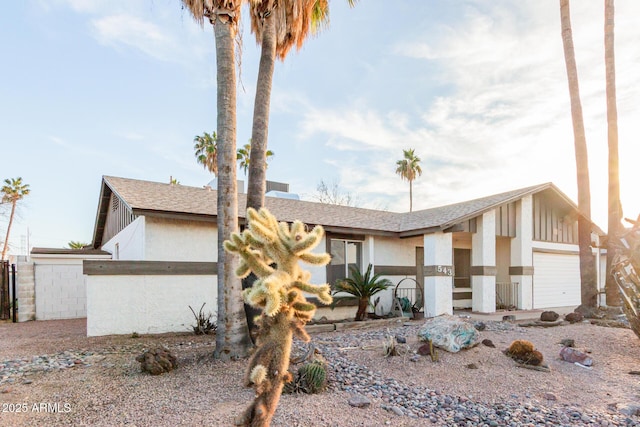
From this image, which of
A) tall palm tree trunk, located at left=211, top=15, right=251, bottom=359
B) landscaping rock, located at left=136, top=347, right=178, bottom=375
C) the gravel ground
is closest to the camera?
the gravel ground

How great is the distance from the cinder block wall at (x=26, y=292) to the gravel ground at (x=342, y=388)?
16.1ft

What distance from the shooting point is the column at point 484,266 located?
40.7 ft

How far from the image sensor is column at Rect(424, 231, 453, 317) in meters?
11.1

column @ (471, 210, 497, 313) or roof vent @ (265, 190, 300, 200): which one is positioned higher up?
roof vent @ (265, 190, 300, 200)

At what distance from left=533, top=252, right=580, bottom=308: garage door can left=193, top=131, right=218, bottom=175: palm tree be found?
21697 millimetres

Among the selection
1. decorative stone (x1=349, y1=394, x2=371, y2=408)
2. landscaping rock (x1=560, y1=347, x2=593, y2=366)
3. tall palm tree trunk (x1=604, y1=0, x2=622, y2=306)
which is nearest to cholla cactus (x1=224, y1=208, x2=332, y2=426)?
decorative stone (x1=349, y1=394, x2=371, y2=408)

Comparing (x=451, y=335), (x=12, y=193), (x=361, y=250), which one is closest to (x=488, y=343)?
(x=451, y=335)

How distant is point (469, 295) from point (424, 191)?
869 inches

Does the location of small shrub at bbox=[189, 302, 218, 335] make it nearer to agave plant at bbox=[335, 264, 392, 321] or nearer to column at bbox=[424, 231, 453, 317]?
A: agave plant at bbox=[335, 264, 392, 321]

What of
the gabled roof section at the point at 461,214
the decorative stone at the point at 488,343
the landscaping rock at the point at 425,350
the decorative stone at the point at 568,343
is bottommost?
the decorative stone at the point at 568,343

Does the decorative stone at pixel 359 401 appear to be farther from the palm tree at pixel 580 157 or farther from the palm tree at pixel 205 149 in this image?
the palm tree at pixel 205 149

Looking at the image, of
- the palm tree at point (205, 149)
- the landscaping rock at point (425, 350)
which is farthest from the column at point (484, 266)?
the palm tree at point (205, 149)

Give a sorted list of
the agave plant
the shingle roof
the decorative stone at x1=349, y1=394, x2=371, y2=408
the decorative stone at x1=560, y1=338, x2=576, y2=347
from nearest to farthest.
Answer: the decorative stone at x1=349, y1=394, x2=371, y2=408, the decorative stone at x1=560, y1=338, x2=576, y2=347, the shingle roof, the agave plant

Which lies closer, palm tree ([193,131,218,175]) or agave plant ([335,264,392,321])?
agave plant ([335,264,392,321])
